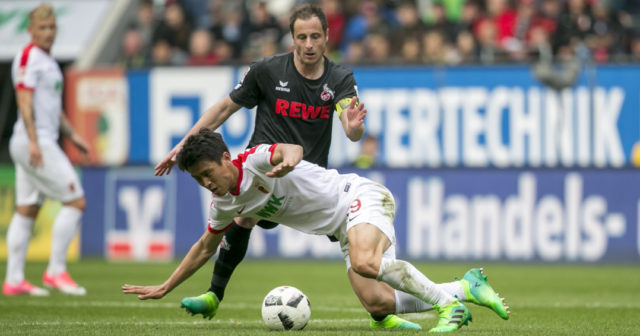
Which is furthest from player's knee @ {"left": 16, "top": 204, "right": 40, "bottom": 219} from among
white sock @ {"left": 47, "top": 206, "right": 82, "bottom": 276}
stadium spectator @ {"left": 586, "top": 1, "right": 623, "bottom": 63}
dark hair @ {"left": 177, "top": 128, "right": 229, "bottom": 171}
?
stadium spectator @ {"left": 586, "top": 1, "right": 623, "bottom": 63}

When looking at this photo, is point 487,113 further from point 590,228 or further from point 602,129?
point 590,228

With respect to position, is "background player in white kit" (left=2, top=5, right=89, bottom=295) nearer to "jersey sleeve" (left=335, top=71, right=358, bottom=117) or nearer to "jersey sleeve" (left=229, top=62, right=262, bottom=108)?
"jersey sleeve" (left=229, top=62, right=262, bottom=108)

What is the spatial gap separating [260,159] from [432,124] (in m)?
10.8

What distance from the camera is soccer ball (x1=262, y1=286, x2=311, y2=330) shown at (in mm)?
7180

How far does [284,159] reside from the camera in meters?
6.17

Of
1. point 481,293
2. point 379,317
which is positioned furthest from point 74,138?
point 481,293

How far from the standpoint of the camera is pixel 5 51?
20875 mm

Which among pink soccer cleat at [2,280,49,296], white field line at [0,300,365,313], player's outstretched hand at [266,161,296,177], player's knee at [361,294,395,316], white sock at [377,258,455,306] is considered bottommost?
pink soccer cleat at [2,280,49,296]

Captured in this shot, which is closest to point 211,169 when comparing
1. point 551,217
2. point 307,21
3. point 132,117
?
point 307,21

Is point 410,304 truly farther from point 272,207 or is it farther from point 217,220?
point 217,220

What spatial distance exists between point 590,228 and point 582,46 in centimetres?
352

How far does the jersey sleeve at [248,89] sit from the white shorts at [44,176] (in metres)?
3.35

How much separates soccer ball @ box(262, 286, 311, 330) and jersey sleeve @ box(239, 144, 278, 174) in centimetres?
106

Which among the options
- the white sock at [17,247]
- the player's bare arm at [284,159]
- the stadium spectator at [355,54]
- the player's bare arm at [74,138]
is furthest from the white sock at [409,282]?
the stadium spectator at [355,54]
